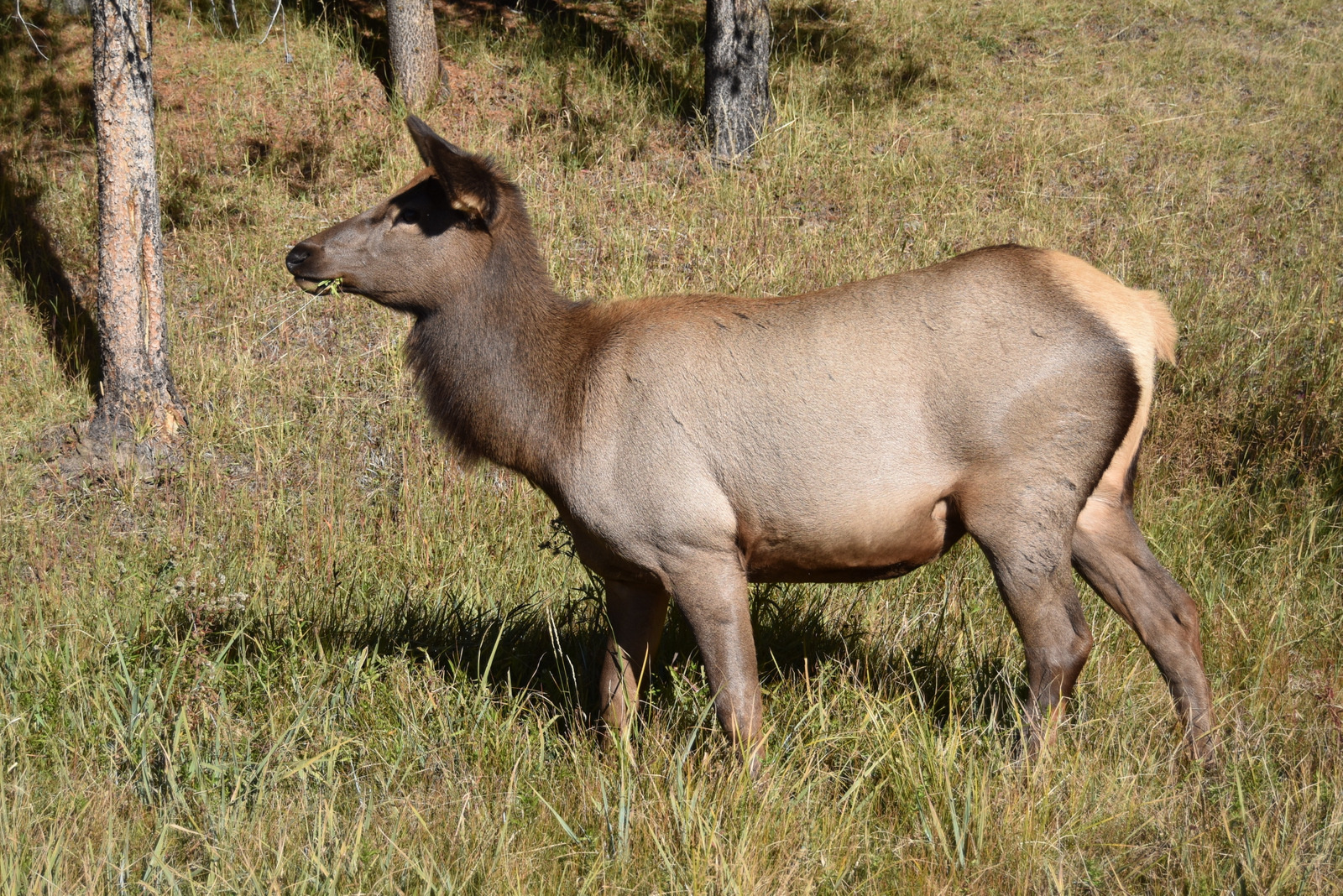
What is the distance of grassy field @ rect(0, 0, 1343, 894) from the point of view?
314 centimetres

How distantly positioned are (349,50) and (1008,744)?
385 inches

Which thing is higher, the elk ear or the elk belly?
the elk ear

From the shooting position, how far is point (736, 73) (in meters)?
9.49

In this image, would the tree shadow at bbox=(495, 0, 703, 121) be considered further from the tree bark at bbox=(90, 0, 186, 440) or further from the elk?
the elk

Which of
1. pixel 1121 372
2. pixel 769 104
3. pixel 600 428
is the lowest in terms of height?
pixel 600 428

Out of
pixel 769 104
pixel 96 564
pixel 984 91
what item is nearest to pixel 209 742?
pixel 96 564

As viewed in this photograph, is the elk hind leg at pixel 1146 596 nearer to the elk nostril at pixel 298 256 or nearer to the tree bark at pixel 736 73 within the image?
the elk nostril at pixel 298 256

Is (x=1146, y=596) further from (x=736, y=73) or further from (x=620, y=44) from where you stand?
(x=620, y=44)

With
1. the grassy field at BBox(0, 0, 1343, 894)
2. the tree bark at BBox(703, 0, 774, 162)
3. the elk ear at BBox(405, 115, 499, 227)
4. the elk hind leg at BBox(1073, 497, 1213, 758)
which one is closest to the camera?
the grassy field at BBox(0, 0, 1343, 894)

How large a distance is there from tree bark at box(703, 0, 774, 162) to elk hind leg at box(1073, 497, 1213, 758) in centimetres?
623

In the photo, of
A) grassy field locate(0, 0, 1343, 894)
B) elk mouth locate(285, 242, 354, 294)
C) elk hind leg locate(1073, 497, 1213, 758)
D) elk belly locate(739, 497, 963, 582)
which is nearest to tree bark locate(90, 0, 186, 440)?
grassy field locate(0, 0, 1343, 894)

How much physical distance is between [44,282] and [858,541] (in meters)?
7.45

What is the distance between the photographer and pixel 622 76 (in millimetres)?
10805

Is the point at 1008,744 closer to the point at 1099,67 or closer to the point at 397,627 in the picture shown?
the point at 397,627
